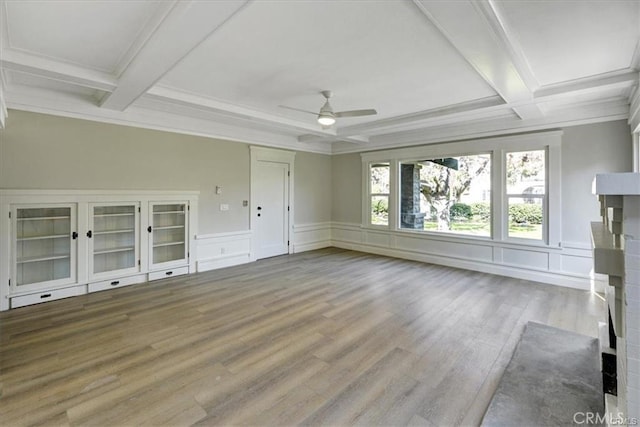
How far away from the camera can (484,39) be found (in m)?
2.36

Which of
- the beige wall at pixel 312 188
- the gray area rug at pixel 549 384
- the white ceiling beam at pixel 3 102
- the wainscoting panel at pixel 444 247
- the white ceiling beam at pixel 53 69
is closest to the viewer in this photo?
the gray area rug at pixel 549 384

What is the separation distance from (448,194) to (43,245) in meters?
6.64

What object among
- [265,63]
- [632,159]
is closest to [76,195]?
[265,63]

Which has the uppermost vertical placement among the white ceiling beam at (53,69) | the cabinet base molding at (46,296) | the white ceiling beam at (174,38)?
the white ceiling beam at (53,69)

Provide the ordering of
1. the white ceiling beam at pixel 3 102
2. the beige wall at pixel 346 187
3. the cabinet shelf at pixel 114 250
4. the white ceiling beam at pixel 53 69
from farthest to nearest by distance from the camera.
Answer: the beige wall at pixel 346 187, the cabinet shelf at pixel 114 250, the white ceiling beam at pixel 3 102, the white ceiling beam at pixel 53 69

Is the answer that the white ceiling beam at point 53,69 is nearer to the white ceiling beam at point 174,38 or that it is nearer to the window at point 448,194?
the white ceiling beam at point 174,38

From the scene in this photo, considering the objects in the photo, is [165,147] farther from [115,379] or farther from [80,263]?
[115,379]

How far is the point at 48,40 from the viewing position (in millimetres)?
2627

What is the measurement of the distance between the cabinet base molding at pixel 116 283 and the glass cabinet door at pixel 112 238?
12 cm

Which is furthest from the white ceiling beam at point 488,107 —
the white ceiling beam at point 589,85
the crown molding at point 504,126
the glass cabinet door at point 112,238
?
the glass cabinet door at point 112,238

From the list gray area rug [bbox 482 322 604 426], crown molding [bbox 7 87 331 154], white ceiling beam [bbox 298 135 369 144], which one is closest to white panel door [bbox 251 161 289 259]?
crown molding [bbox 7 87 331 154]

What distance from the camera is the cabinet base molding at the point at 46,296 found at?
368cm

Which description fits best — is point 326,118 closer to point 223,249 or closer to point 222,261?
point 223,249

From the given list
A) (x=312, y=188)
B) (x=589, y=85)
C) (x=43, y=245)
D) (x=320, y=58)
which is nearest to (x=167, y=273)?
(x=43, y=245)
